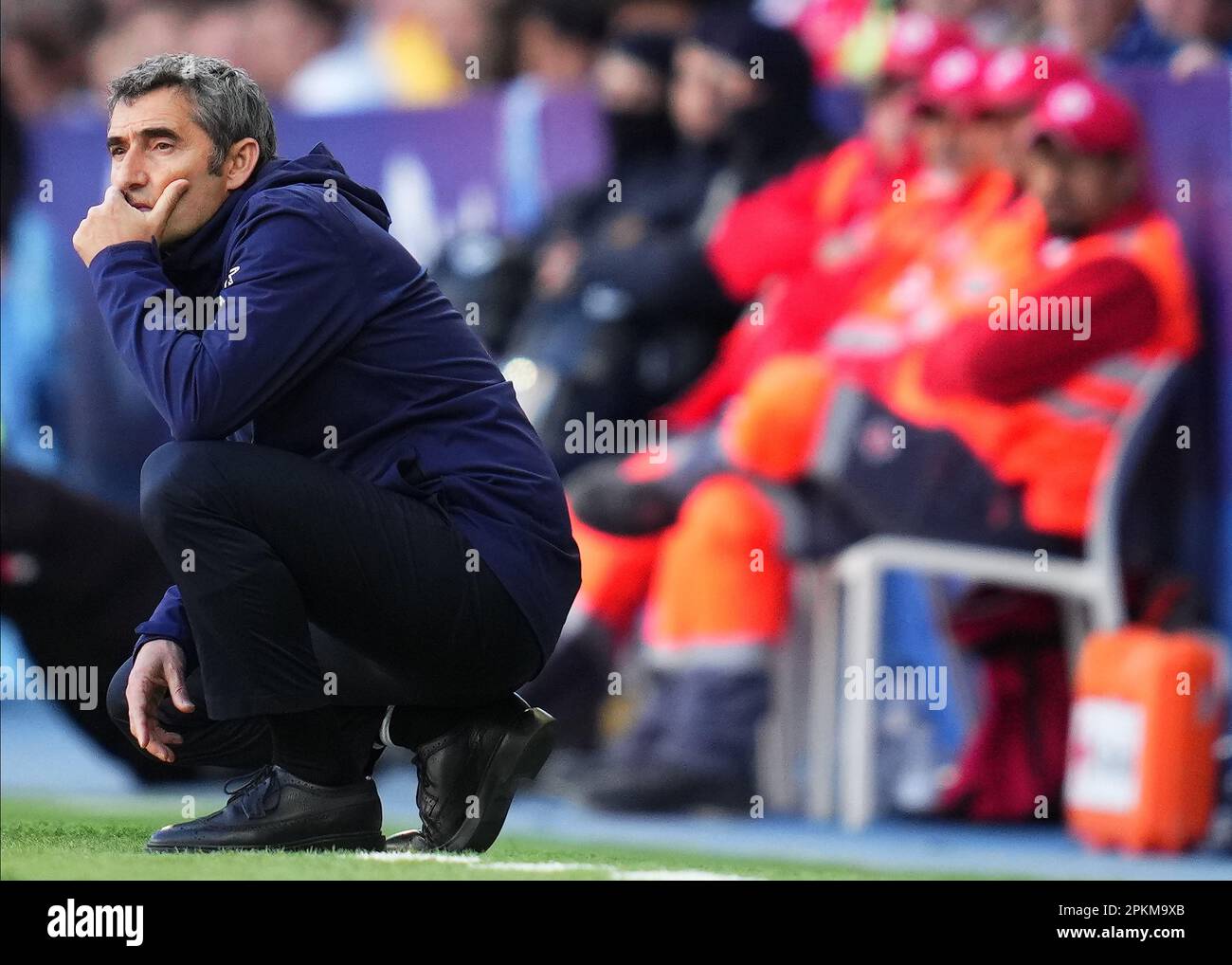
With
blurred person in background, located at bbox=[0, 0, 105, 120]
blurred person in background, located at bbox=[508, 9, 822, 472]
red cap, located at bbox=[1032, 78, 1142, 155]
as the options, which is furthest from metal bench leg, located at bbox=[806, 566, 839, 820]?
blurred person in background, located at bbox=[0, 0, 105, 120]

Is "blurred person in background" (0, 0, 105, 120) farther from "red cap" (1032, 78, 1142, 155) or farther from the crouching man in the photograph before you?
the crouching man

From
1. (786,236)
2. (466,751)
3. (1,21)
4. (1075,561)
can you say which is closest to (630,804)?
(1075,561)

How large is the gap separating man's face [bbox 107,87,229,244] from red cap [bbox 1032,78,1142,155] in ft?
8.08

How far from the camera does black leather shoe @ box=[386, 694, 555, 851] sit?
249cm

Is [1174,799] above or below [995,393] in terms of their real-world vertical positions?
below

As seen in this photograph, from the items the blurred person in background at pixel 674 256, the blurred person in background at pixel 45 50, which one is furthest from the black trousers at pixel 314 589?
the blurred person in background at pixel 45 50

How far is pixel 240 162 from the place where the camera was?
Result: 8.06 ft

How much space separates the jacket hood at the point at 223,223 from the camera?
→ 2416 mm

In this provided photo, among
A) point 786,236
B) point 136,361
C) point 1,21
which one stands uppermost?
point 1,21

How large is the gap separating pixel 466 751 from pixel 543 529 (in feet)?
1.01

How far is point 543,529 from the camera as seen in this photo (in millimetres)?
2455

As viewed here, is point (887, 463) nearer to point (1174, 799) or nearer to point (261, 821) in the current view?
point (1174, 799)

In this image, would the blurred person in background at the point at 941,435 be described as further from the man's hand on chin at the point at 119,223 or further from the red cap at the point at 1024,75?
the man's hand on chin at the point at 119,223
